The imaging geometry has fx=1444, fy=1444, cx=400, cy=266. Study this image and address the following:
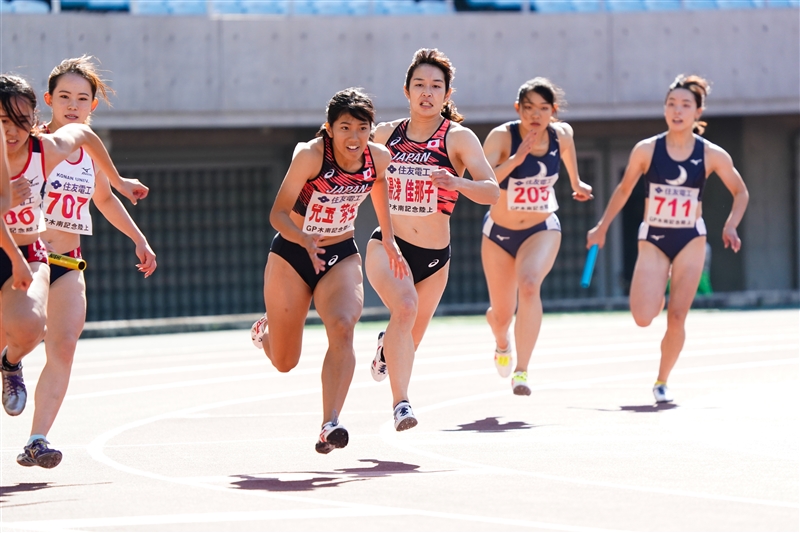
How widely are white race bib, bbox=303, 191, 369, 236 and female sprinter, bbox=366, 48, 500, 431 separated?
594mm

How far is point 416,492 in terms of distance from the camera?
277 inches

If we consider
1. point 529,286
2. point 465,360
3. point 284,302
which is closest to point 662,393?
point 529,286

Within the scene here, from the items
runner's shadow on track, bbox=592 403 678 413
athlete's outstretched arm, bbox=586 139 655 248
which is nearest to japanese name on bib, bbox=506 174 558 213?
athlete's outstretched arm, bbox=586 139 655 248

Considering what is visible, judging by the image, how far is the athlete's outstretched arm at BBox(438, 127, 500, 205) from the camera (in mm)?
8750

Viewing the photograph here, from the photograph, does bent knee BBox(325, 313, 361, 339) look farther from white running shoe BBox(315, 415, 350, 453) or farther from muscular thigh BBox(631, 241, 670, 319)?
muscular thigh BBox(631, 241, 670, 319)

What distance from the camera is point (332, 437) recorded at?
7.79m

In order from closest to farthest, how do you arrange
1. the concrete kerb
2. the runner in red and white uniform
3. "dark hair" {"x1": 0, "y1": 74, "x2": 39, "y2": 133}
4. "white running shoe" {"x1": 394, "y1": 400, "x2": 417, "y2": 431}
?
the runner in red and white uniform < "dark hair" {"x1": 0, "y1": 74, "x2": 39, "y2": 133} < "white running shoe" {"x1": 394, "y1": 400, "x2": 417, "y2": 431} < the concrete kerb

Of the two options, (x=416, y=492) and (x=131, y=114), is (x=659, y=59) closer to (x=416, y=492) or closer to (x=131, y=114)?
(x=131, y=114)

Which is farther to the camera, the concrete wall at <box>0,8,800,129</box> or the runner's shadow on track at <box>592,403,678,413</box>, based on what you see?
the concrete wall at <box>0,8,800,129</box>

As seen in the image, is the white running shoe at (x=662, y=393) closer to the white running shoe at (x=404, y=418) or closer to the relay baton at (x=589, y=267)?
the relay baton at (x=589, y=267)

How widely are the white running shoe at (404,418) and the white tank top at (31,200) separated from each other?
2.33 meters

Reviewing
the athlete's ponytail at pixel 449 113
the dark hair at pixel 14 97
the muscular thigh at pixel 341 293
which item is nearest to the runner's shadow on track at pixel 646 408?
the athlete's ponytail at pixel 449 113

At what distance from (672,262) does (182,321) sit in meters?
13.7

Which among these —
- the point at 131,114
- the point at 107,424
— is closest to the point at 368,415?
the point at 107,424
